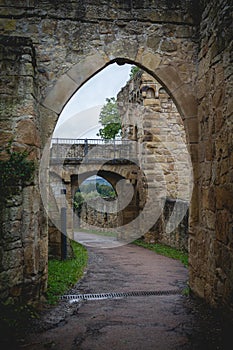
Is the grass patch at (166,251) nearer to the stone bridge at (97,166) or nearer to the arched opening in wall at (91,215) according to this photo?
the stone bridge at (97,166)

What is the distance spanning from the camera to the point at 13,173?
3.97 m

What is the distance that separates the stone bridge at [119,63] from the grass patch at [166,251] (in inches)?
152

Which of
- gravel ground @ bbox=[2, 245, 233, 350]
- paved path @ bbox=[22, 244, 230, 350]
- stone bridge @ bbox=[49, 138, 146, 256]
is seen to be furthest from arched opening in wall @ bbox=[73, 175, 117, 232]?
gravel ground @ bbox=[2, 245, 233, 350]

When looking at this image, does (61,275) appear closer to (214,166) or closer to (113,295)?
(113,295)

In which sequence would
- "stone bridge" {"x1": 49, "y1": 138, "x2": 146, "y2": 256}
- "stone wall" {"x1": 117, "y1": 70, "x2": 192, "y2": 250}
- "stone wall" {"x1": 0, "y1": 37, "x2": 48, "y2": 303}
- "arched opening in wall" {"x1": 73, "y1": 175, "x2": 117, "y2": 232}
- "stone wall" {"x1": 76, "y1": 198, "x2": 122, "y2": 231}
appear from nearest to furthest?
"stone wall" {"x1": 0, "y1": 37, "x2": 48, "y2": 303} < "stone wall" {"x1": 117, "y1": 70, "x2": 192, "y2": 250} < "stone bridge" {"x1": 49, "y1": 138, "x2": 146, "y2": 256} < "stone wall" {"x1": 76, "y1": 198, "x2": 122, "y2": 231} < "arched opening in wall" {"x1": 73, "y1": 175, "x2": 117, "y2": 232}

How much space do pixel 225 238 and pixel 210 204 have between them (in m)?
0.60

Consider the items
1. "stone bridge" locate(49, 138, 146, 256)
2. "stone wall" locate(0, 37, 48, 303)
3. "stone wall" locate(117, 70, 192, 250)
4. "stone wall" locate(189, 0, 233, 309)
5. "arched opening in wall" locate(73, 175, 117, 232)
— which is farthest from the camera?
"arched opening in wall" locate(73, 175, 117, 232)

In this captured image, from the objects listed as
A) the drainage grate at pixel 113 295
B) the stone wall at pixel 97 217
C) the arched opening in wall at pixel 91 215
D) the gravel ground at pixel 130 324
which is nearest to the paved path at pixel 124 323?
the gravel ground at pixel 130 324

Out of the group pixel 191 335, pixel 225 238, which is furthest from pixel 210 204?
pixel 191 335

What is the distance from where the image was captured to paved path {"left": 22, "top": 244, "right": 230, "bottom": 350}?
3.47 metres

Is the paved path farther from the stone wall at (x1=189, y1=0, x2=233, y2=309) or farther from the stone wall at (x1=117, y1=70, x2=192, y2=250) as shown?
the stone wall at (x1=117, y1=70, x2=192, y2=250)

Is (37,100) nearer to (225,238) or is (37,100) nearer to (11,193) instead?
(11,193)

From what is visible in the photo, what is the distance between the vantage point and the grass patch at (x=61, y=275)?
5116 mm

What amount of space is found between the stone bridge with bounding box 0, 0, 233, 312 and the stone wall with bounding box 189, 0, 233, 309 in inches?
0.4
